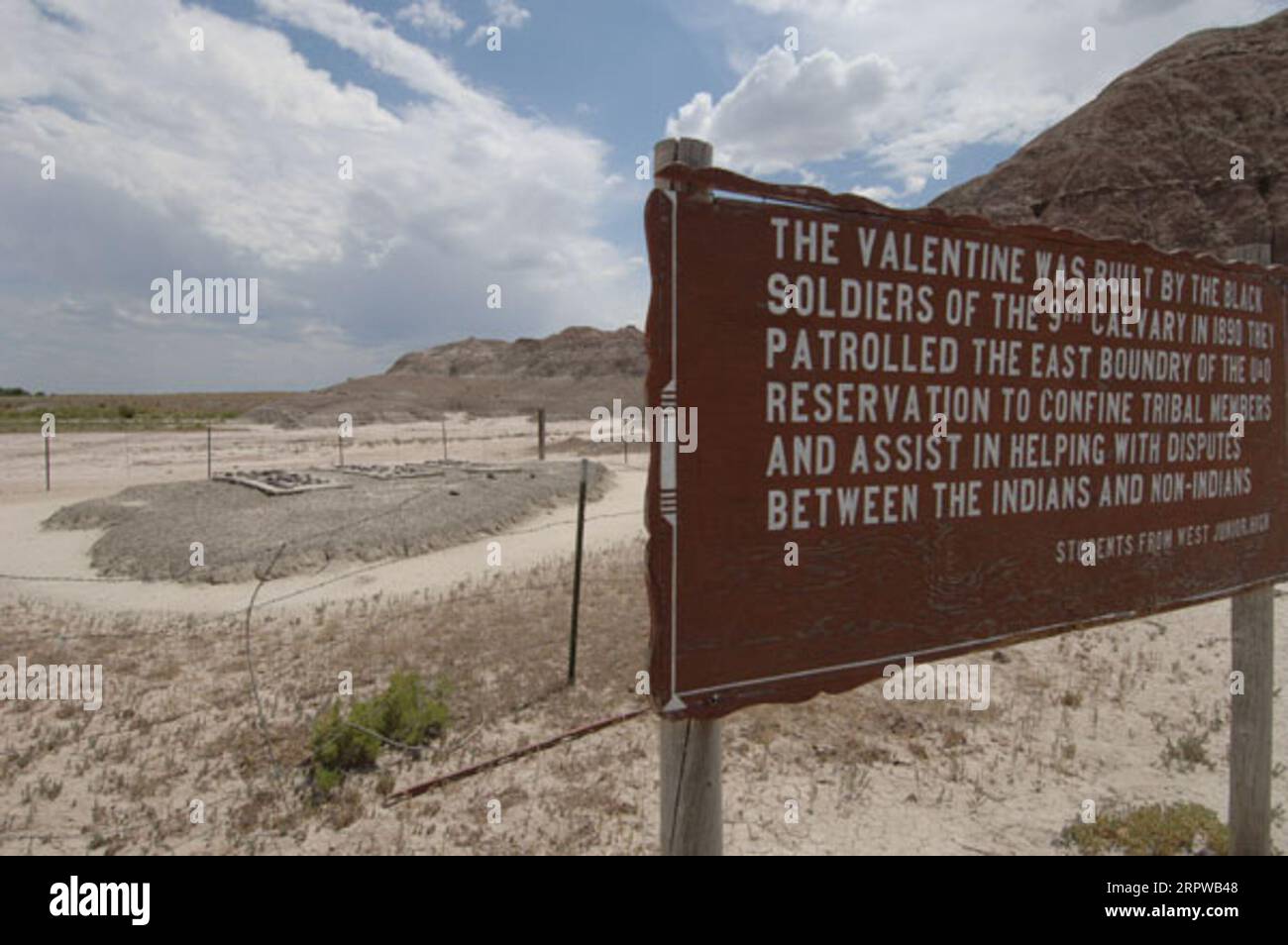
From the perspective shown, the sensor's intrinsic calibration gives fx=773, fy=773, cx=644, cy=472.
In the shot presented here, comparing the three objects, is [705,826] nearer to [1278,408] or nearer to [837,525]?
[837,525]

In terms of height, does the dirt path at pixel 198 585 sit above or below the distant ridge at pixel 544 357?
below

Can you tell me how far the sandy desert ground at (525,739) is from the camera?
396 cm

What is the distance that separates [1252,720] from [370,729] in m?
4.61

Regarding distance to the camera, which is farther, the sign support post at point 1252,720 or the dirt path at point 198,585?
the dirt path at point 198,585

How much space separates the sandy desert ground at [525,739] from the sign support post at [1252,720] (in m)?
0.70

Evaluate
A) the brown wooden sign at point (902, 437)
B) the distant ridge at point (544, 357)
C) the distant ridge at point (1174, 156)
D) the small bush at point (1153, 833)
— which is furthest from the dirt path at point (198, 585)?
the distant ridge at point (544, 357)

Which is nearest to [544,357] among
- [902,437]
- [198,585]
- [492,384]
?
[492,384]

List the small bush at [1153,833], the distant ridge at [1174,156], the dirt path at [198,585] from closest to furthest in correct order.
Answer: the small bush at [1153,833] → the dirt path at [198,585] → the distant ridge at [1174,156]

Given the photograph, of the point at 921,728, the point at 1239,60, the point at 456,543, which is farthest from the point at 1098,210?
the point at 921,728

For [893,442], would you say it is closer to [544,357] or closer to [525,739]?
[525,739]

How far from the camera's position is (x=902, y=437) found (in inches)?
91.2

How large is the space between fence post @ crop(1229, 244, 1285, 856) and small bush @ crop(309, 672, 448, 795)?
430 centimetres

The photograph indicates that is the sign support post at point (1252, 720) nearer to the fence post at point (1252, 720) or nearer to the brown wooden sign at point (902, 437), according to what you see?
the fence post at point (1252, 720)

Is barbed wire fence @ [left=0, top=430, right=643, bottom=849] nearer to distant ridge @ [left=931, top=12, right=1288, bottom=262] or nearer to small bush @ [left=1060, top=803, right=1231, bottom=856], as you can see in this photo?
small bush @ [left=1060, top=803, right=1231, bottom=856]
